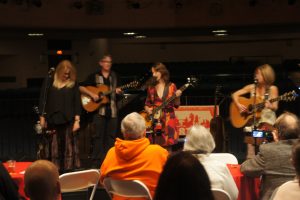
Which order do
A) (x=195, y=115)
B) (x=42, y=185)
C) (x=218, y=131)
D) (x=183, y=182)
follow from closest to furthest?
(x=183, y=182) → (x=42, y=185) → (x=218, y=131) → (x=195, y=115)

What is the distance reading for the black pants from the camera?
7.80 metres

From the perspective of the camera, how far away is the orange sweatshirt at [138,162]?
4504mm

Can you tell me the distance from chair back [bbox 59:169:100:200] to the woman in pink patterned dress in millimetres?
2933

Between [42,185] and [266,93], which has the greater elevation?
[266,93]

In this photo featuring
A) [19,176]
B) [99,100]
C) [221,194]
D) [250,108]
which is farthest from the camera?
[99,100]

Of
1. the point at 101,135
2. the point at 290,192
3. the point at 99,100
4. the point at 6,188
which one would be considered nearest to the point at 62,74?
the point at 99,100

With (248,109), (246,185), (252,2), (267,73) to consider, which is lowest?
(246,185)

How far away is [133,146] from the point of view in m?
4.52

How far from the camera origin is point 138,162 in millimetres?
4508

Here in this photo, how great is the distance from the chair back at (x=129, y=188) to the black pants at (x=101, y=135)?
127 inches

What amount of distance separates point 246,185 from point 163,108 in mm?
3101

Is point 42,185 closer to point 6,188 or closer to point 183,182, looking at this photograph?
point 183,182

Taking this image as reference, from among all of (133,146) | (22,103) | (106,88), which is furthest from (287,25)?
(133,146)

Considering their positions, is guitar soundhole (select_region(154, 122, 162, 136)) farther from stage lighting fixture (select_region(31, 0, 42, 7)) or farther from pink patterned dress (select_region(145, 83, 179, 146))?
stage lighting fixture (select_region(31, 0, 42, 7))
